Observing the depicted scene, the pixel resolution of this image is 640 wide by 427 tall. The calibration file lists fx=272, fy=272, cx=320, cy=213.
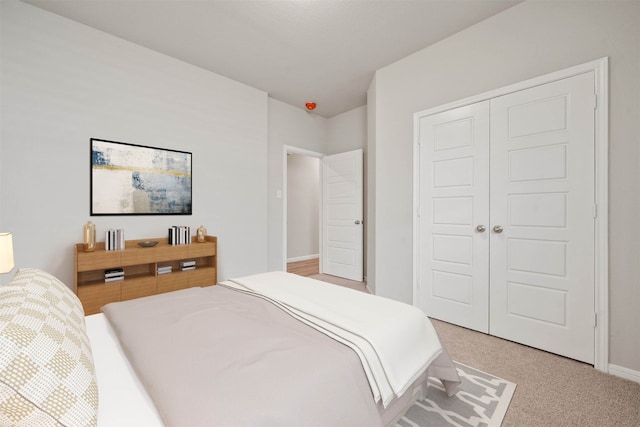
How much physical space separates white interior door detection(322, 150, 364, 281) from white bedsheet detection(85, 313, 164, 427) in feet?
11.5

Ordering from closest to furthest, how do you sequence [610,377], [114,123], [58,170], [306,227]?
[610,377], [58,170], [114,123], [306,227]

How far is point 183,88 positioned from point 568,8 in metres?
3.65

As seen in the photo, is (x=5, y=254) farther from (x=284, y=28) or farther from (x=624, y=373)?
(x=624, y=373)

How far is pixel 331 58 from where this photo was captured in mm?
3078

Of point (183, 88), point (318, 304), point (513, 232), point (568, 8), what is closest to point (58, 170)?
point (183, 88)

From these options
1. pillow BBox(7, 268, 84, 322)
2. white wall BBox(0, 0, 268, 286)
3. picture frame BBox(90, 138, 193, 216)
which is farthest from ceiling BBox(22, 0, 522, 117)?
pillow BBox(7, 268, 84, 322)

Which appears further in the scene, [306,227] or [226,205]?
[306,227]

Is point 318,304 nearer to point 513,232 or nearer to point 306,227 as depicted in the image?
point 513,232

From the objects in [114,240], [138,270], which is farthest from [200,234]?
[114,240]

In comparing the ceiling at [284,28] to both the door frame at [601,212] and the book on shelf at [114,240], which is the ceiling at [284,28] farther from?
the book on shelf at [114,240]

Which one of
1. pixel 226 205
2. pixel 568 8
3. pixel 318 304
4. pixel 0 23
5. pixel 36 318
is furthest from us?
pixel 226 205

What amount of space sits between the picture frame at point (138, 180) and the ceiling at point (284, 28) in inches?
43.5

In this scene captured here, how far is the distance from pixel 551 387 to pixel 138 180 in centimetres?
387

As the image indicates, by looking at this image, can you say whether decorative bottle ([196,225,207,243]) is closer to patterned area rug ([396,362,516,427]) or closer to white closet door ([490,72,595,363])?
patterned area rug ([396,362,516,427])
